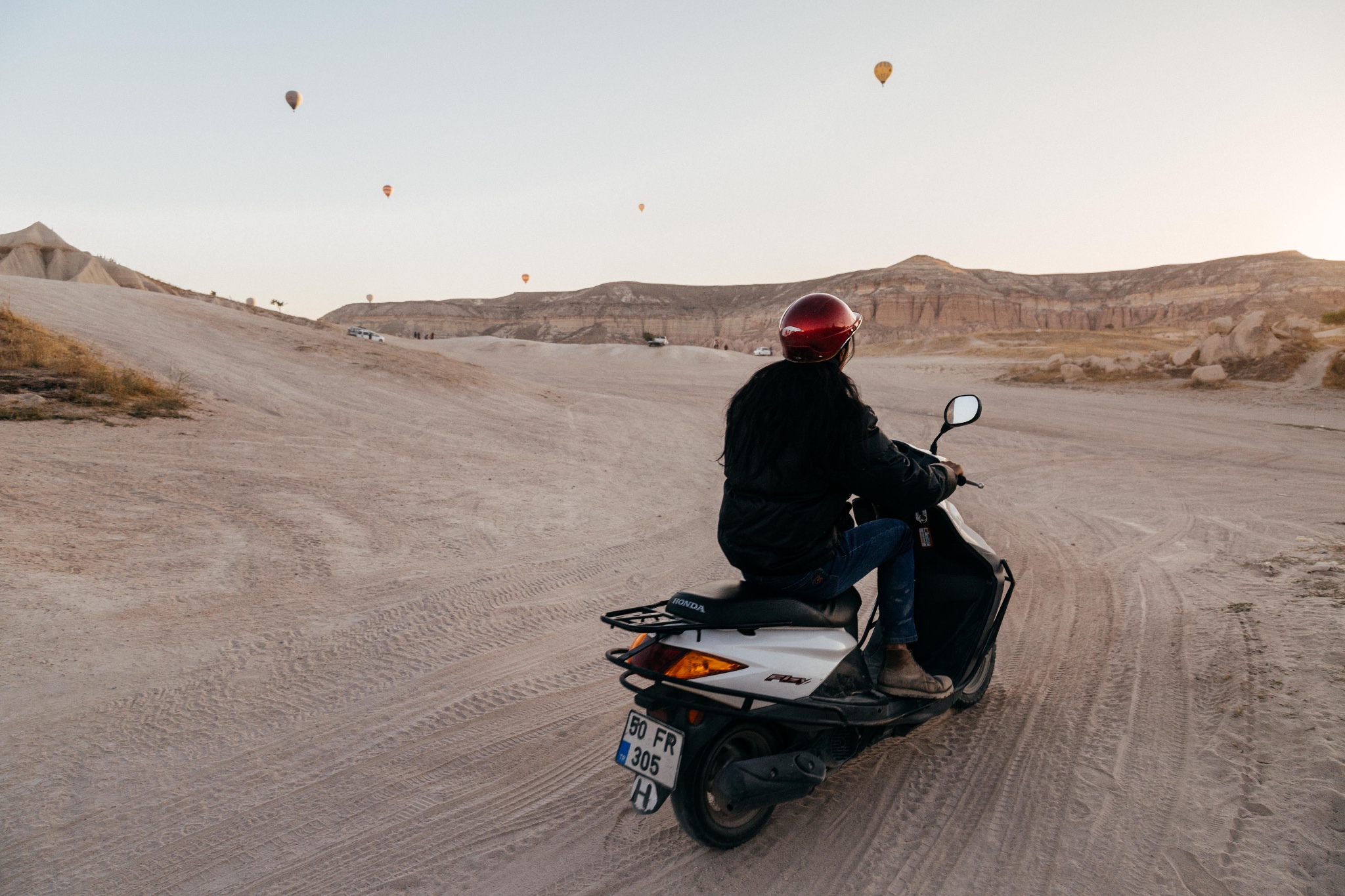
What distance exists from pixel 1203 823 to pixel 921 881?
1127mm

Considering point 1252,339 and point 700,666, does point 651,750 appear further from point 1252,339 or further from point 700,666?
point 1252,339

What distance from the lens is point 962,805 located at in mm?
2934

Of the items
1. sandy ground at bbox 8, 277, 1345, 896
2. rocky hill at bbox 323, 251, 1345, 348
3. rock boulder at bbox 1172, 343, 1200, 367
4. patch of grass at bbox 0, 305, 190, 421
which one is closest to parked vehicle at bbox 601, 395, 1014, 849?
sandy ground at bbox 8, 277, 1345, 896

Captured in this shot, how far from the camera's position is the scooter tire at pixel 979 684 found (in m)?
3.45

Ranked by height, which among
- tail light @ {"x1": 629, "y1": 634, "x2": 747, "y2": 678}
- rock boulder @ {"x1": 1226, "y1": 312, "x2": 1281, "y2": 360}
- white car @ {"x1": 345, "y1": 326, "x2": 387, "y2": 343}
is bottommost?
tail light @ {"x1": 629, "y1": 634, "x2": 747, "y2": 678}

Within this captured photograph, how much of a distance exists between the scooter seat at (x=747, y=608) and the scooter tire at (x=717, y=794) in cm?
38

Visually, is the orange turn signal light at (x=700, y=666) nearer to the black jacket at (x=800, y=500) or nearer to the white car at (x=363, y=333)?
the black jacket at (x=800, y=500)

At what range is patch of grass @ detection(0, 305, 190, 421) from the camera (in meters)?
9.32

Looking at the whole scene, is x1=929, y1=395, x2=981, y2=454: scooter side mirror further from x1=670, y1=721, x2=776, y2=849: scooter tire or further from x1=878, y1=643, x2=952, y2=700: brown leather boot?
x1=670, y1=721, x2=776, y2=849: scooter tire

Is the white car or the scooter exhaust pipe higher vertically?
the white car

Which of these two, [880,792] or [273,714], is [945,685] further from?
[273,714]

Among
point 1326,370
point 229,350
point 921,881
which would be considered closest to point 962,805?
point 921,881

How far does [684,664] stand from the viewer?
2652mm

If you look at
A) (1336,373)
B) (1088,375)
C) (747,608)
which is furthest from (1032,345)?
(747,608)
